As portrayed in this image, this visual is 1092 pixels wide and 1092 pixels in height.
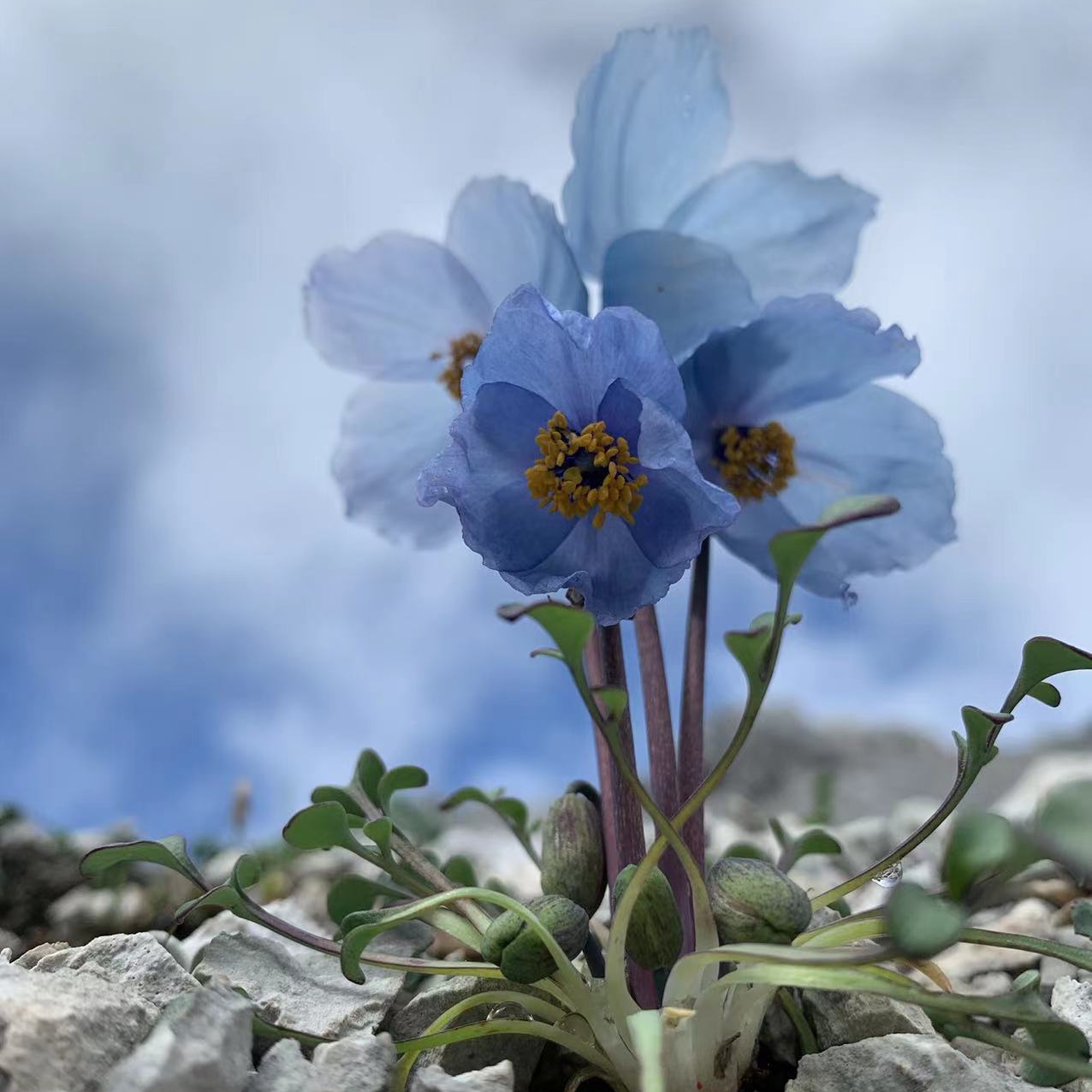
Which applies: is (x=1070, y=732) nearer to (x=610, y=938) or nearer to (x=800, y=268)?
(x=800, y=268)

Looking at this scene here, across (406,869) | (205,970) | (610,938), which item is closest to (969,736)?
(610,938)

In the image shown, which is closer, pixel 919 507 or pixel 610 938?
pixel 610 938

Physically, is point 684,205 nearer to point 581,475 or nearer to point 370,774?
point 581,475

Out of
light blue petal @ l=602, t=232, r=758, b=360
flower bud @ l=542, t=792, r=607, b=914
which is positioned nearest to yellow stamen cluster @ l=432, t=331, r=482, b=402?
light blue petal @ l=602, t=232, r=758, b=360

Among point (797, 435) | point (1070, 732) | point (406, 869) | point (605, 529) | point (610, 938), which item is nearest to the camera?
point (610, 938)

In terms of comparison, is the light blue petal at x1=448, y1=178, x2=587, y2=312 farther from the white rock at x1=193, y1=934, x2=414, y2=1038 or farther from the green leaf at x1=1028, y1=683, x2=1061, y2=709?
the white rock at x1=193, y1=934, x2=414, y2=1038
